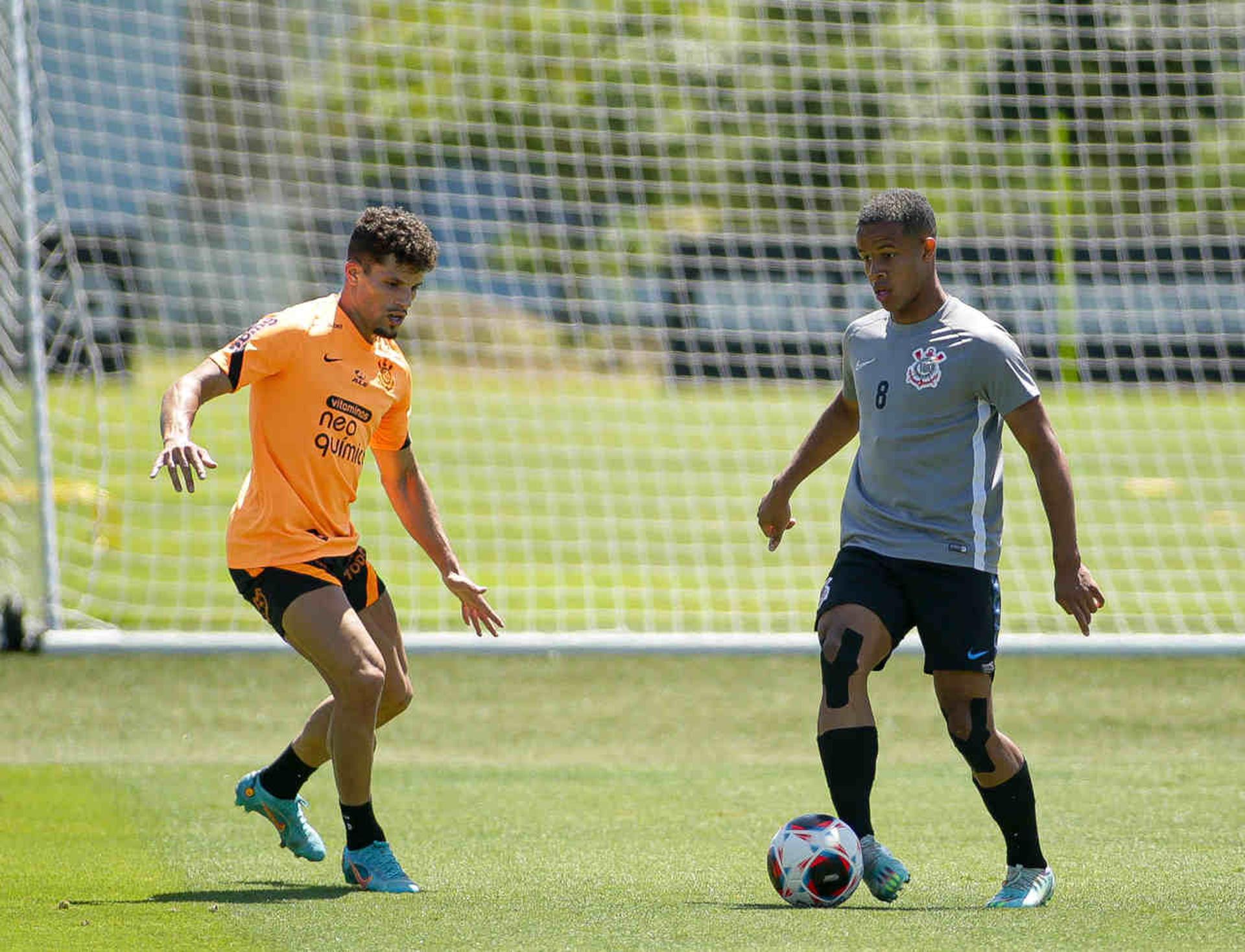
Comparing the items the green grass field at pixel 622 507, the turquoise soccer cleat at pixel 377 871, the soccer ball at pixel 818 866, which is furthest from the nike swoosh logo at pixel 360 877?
the green grass field at pixel 622 507

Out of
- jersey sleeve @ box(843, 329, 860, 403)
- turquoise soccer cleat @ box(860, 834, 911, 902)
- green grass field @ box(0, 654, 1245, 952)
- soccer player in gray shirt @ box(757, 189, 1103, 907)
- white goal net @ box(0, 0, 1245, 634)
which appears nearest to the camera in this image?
green grass field @ box(0, 654, 1245, 952)

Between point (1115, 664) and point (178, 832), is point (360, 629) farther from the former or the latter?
point (1115, 664)

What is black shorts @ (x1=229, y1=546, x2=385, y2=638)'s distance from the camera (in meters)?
4.60

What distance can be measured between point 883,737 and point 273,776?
3.16m

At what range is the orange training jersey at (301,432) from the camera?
463cm

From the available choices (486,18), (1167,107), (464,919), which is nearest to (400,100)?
(486,18)

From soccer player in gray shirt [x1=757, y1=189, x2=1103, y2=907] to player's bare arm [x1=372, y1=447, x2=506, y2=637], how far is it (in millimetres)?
1100

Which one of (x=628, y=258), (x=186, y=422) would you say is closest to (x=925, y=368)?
(x=186, y=422)

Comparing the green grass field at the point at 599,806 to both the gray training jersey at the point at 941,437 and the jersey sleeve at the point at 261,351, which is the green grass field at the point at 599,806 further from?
the jersey sleeve at the point at 261,351

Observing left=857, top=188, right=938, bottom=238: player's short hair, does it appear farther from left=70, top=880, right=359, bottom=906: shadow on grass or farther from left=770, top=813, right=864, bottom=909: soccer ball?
left=70, top=880, right=359, bottom=906: shadow on grass

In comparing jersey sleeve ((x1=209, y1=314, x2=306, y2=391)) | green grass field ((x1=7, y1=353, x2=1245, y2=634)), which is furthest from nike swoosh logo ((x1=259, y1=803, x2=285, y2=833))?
green grass field ((x1=7, y1=353, x2=1245, y2=634))

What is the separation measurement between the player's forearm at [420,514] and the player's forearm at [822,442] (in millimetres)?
1010

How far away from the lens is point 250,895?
4523 mm

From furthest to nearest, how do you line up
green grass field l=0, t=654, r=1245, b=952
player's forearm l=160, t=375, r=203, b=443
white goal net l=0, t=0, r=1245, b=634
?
white goal net l=0, t=0, r=1245, b=634
player's forearm l=160, t=375, r=203, b=443
green grass field l=0, t=654, r=1245, b=952
